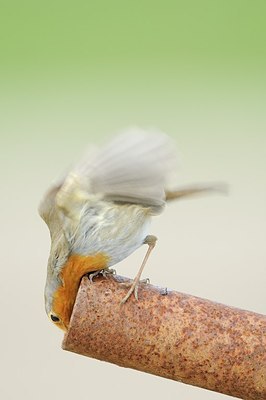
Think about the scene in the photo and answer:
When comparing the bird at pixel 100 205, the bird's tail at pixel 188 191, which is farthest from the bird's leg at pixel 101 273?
the bird's tail at pixel 188 191

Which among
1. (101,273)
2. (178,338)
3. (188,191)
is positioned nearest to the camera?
(178,338)

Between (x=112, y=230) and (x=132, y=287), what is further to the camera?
(x=112, y=230)

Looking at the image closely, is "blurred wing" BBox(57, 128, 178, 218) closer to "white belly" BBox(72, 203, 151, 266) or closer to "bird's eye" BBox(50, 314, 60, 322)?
"white belly" BBox(72, 203, 151, 266)

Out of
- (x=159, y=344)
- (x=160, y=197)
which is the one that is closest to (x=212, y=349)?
(x=159, y=344)

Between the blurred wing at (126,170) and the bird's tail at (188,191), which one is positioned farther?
the bird's tail at (188,191)

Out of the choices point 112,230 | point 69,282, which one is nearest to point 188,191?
point 112,230

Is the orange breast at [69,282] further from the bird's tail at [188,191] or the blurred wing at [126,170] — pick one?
the bird's tail at [188,191]

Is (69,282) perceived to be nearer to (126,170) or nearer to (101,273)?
(101,273)

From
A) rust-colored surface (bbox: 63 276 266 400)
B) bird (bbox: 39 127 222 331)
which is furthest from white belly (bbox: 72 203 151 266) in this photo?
rust-colored surface (bbox: 63 276 266 400)
